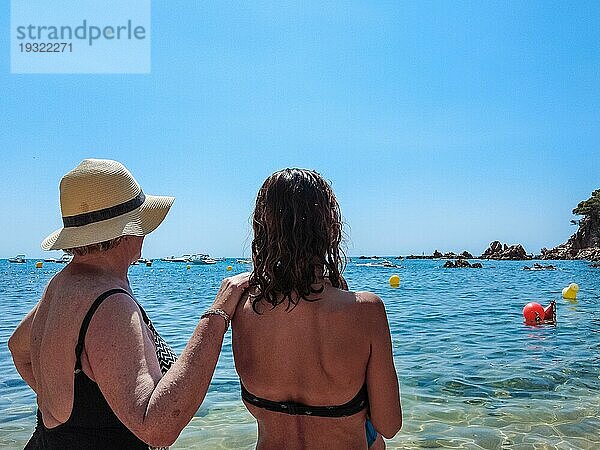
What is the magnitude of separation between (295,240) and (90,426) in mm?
907

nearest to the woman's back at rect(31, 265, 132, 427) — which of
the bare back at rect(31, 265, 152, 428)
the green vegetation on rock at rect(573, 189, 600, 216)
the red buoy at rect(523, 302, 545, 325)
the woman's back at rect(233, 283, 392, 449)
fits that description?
the bare back at rect(31, 265, 152, 428)

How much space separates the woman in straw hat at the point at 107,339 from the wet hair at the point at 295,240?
0.44 feet

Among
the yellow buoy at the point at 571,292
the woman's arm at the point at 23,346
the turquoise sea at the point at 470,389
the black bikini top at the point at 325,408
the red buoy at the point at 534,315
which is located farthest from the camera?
the yellow buoy at the point at 571,292

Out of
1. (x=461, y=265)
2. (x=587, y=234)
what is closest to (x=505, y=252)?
(x=587, y=234)

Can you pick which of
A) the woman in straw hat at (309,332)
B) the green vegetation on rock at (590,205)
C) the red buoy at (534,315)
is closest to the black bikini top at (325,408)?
the woman in straw hat at (309,332)

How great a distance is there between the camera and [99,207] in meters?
2.19

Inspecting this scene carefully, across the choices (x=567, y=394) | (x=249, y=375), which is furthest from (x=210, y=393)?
(x=249, y=375)

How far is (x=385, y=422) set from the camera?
227 centimetres

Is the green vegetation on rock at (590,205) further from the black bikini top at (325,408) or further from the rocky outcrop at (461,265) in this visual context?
the black bikini top at (325,408)

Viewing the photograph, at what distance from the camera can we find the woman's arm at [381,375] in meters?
2.14

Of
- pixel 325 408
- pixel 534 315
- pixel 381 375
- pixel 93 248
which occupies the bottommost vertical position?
pixel 534 315

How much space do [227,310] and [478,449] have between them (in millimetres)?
4209

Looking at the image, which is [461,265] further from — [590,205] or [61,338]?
[61,338]

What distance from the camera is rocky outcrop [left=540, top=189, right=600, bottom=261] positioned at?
75250 millimetres
